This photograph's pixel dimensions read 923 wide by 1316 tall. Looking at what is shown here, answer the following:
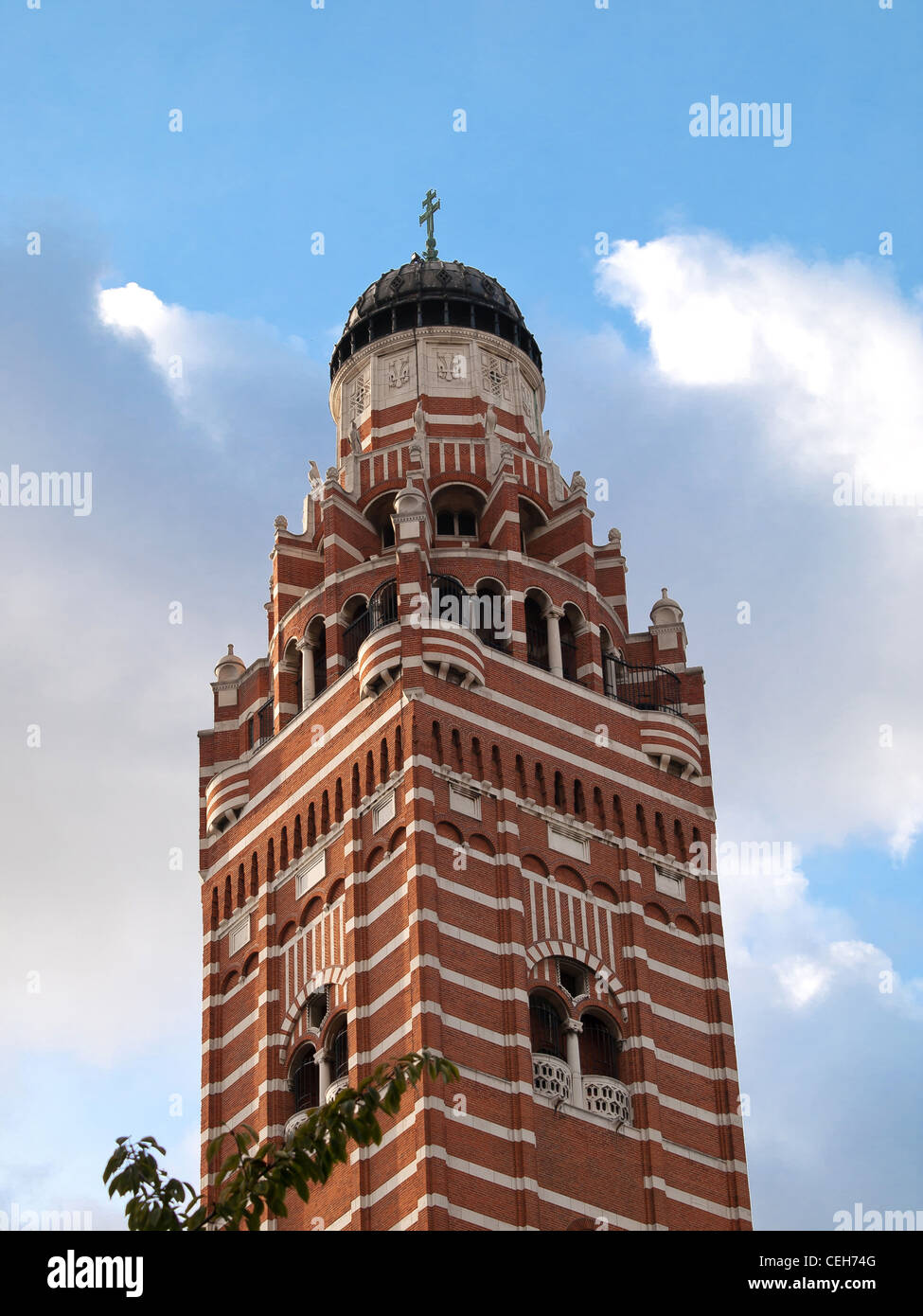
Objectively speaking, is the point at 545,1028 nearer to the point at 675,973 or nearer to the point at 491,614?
the point at 675,973

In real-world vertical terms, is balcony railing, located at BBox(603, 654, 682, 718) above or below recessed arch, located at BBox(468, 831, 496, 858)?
above

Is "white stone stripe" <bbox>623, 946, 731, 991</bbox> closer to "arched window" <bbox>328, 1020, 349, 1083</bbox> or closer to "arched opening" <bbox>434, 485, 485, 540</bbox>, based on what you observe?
"arched window" <bbox>328, 1020, 349, 1083</bbox>

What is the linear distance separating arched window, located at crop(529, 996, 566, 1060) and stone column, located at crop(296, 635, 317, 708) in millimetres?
12639

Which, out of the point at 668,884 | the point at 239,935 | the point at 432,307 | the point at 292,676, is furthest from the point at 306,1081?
the point at 432,307

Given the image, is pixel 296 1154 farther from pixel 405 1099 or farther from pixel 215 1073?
pixel 215 1073

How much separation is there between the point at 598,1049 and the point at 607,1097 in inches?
80.1

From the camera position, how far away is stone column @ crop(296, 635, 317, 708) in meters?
70.7

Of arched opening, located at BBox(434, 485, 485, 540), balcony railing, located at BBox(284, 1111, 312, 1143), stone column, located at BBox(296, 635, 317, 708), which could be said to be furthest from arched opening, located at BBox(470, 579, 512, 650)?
balcony railing, located at BBox(284, 1111, 312, 1143)

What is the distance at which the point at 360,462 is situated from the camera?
75.7 m

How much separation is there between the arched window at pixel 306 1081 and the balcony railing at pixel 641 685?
1474 cm

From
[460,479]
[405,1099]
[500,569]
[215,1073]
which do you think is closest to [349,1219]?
[405,1099]

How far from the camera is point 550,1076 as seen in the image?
60469 mm
